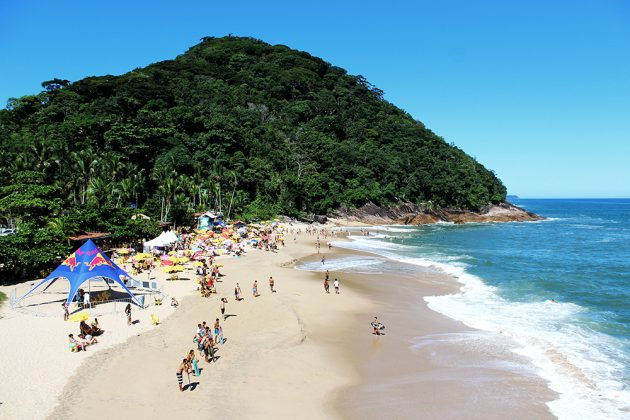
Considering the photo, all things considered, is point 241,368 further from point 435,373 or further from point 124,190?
point 124,190

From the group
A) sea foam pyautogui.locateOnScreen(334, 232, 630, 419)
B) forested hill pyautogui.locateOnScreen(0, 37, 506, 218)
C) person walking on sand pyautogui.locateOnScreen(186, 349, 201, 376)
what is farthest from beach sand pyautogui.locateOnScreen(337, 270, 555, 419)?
forested hill pyautogui.locateOnScreen(0, 37, 506, 218)

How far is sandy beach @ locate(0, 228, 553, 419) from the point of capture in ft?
38.7

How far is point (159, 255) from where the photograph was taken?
3312 centimetres

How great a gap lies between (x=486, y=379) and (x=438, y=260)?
26.6 metres

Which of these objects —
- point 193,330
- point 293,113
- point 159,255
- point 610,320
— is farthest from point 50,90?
point 610,320

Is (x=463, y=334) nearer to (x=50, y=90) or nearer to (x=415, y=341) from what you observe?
(x=415, y=341)

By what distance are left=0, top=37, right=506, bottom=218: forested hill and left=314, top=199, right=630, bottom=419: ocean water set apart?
80.9 ft

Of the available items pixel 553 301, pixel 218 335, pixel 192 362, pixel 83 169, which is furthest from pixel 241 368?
pixel 83 169

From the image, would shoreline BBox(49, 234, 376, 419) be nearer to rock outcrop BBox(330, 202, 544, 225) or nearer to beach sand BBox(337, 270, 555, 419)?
beach sand BBox(337, 270, 555, 419)

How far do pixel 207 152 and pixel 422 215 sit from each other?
4655cm

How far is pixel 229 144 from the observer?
7281cm

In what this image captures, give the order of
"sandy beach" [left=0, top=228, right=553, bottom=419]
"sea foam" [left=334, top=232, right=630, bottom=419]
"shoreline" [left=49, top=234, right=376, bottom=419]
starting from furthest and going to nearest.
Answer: "sea foam" [left=334, top=232, right=630, bottom=419] → "sandy beach" [left=0, top=228, right=553, bottom=419] → "shoreline" [left=49, top=234, right=376, bottom=419]

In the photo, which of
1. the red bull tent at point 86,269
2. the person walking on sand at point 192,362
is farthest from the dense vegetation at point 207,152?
the person walking on sand at point 192,362

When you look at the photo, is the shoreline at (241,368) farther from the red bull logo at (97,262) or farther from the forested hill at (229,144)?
the forested hill at (229,144)
